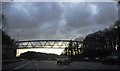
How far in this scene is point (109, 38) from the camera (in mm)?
119750

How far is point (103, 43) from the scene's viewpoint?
129000 millimetres

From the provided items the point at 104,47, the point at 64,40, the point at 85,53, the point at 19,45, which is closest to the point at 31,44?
the point at 19,45

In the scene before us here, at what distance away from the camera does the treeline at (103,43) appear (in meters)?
112

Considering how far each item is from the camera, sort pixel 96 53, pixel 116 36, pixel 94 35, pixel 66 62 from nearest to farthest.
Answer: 1. pixel 66 62
2. pixel 116 36
3. pixel 96 53
4. pixel 94 35

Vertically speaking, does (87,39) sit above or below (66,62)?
above

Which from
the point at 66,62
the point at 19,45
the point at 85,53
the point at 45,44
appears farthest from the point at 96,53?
the point at 66,62

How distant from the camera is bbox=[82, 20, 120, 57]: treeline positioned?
367ft

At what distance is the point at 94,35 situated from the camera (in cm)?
14012

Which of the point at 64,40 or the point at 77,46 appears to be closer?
the point at 64,40

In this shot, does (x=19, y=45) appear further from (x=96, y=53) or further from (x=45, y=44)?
(x=96, y=53)

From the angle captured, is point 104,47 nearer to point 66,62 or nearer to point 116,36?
point 116,36

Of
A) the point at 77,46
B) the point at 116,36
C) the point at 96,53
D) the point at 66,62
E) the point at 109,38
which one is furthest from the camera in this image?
the point at 77,46

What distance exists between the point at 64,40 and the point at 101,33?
65.6 feet

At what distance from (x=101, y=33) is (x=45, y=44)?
2525 cm
